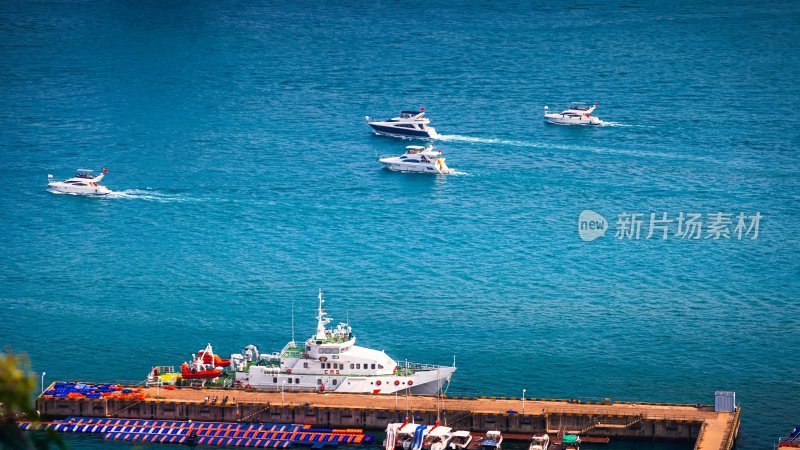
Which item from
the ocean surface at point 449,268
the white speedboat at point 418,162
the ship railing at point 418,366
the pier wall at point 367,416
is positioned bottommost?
the pier wall at point 367,416

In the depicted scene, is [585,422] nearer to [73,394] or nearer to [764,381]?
[764,381]

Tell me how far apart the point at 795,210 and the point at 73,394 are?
9874cm

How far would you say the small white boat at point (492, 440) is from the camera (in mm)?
110062

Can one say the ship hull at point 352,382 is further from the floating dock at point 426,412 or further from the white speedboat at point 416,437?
the white speedboat at point 416,437

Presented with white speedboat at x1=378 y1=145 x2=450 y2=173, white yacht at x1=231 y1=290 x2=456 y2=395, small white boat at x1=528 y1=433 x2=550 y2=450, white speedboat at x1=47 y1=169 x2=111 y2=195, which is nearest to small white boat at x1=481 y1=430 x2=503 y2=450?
small white boat at x1=528 y1=433 x2=550 y2=450

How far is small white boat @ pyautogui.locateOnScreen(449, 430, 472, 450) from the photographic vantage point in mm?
110562

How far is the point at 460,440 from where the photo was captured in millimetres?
111312

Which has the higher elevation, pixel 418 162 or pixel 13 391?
pixel 418 162

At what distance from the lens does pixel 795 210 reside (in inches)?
7042

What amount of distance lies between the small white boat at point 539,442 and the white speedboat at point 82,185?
93400mm

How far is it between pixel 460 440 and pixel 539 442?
245 inches

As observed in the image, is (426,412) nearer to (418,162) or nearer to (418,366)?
(418,366)

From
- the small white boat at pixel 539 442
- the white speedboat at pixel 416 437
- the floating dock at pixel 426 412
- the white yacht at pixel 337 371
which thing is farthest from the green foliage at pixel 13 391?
the white yacht at pixel 337 371

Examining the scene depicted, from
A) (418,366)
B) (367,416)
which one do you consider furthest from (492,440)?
(418,366)
